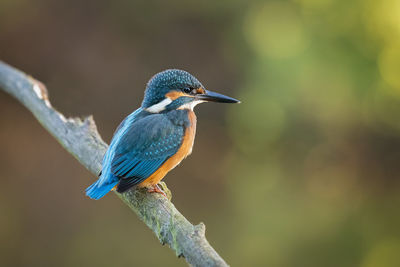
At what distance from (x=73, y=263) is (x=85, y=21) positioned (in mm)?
3640

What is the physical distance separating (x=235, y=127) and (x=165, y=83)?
14.8ft

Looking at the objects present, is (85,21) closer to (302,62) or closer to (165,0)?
(165,0)

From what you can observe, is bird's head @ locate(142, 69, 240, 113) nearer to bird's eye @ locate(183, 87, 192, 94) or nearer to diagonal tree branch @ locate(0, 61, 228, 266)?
bird's eye @ locate(183, 87, 192, 94)

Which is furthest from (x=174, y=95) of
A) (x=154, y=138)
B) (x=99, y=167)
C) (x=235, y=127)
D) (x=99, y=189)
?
(x=235, y=127)

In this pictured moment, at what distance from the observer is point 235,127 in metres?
6.86

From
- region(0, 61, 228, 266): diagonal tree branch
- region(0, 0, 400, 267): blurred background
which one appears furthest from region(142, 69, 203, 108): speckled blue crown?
region(0, 0, 400, 267): blurred background

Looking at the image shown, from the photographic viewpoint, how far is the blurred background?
18.4 ft

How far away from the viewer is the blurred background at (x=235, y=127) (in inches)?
221

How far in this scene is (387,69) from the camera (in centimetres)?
576

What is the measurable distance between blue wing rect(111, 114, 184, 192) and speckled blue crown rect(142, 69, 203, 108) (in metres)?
0.11

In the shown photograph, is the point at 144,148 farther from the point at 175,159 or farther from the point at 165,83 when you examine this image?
the point at 165,83

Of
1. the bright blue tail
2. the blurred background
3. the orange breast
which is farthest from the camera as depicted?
the blurred background

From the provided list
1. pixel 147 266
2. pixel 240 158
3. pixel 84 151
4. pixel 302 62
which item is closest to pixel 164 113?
pixel 84 151

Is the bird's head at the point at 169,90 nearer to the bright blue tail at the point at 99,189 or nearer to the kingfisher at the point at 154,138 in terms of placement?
the kingfisher at the point at 154,138
